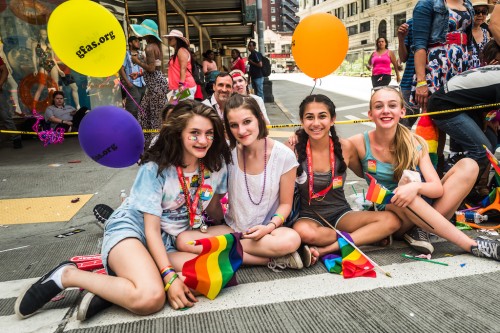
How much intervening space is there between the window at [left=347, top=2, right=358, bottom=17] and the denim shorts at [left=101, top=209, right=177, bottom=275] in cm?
5541

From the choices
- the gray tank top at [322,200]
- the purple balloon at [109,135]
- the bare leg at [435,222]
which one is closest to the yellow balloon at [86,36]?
the purple balloon at [109,135]

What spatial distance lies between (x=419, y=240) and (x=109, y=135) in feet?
7.78

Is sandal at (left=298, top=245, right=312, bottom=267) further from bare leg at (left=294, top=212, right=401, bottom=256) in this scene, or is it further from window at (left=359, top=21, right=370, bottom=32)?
window at (left=359, top=21, right=370, bottom=32)

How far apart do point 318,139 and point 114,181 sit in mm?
3296

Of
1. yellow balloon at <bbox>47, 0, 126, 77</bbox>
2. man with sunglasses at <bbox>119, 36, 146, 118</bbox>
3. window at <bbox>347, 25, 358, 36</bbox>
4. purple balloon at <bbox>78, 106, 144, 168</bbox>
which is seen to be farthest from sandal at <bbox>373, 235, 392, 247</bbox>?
window at <bbox>347, 25, 358, 36</bbox>

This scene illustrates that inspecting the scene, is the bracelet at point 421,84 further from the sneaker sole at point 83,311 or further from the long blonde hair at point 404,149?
the sneaker sole at point 83,311

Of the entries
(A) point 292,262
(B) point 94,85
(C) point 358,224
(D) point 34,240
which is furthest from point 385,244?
(B) point 94,85

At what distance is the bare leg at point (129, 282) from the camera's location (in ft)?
6.68

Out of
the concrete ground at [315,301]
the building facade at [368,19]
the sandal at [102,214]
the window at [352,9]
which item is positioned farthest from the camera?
the window at [352,9]


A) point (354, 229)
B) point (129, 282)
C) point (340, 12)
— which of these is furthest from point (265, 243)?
point (340, 12)

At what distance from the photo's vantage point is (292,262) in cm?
253

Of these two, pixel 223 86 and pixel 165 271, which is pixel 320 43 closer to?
pixel 223 86

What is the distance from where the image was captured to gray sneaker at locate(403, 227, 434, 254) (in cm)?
263

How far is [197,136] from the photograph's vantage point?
7.96 feet
